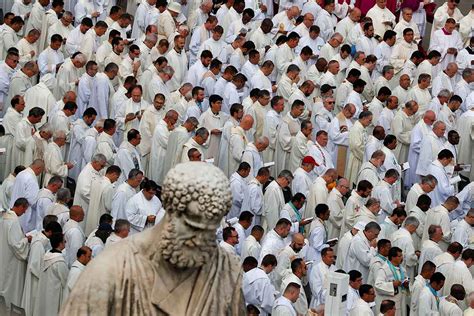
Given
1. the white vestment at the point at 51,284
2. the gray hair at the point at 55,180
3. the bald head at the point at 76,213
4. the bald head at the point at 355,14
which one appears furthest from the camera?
the bald head at the point at 355,14

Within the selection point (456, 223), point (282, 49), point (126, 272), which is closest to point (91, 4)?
point (282, 49)

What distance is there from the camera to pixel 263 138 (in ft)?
74.5

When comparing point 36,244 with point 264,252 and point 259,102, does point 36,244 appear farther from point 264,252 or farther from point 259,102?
point 259,102

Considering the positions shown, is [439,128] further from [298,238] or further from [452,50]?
[298,238]

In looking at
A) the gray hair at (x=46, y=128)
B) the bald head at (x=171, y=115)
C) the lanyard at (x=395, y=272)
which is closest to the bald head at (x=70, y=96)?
the gray hair at (x=46, y=128)

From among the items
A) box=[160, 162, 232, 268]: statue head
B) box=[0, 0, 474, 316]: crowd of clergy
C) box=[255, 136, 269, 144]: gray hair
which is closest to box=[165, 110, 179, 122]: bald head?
box=[0, 0, 474, 316]: crowd of clergy

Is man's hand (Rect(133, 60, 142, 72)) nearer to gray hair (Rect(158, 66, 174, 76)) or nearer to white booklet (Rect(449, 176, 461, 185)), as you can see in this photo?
gray hair (Rect(158, 66, 174, 76))

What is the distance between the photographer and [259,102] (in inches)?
942

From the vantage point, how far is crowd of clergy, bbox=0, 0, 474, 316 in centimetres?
1953

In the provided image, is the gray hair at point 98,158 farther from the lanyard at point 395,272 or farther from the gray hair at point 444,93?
the gray hair at point 444,93

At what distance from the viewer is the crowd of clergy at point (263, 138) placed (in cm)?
1953

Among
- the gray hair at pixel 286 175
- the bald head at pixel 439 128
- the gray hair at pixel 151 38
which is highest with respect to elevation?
the gray hair at pixel 151 38

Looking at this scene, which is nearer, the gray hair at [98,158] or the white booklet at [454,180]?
the gray hair at [98,158]

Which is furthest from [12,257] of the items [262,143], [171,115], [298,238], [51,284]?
[262,143]
